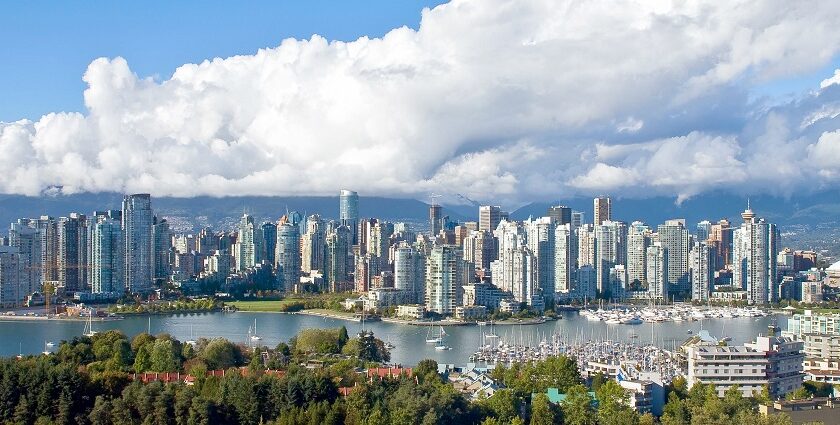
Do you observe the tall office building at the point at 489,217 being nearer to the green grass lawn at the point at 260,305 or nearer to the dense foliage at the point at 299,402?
the green grass lawn at the point at 260,305

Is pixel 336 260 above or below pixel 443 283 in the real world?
above

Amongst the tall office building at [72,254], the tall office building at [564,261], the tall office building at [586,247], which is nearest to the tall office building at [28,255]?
the tall office building at [72,254]

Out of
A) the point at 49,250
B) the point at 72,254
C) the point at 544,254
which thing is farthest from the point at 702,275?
the point at 49,250

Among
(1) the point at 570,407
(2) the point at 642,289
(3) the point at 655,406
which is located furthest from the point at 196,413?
(2) the point at 642,289

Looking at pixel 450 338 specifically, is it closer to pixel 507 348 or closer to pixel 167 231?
pixel 507 348

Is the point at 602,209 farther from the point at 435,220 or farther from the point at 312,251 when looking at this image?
the point at 312,251
